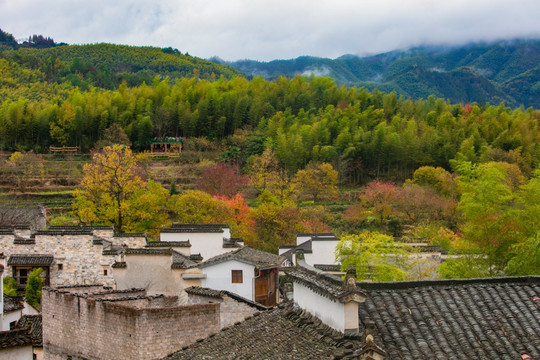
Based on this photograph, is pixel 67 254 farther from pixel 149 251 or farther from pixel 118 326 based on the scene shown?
pixel 118 326

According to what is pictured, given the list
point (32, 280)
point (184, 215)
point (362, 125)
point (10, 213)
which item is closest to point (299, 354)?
point (32, 280)

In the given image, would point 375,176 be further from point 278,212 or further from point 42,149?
point 42,149

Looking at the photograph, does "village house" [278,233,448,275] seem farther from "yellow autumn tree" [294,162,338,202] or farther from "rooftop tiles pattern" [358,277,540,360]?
"yellow autumn tree" [294,162,338,202]

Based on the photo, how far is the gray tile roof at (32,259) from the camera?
59.0 ft

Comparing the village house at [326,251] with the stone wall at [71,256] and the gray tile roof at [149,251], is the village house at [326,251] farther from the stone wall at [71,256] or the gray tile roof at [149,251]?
the gray tile roof at [149,251]

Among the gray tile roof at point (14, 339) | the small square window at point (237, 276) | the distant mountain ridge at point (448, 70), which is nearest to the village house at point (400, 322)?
the gray tile roof at point (14, 339)

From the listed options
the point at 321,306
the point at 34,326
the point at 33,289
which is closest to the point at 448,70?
the point at 33,289

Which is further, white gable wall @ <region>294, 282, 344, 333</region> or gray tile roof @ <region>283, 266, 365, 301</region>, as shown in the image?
white gable wall @ <region>294, 282, 344, 333</region>

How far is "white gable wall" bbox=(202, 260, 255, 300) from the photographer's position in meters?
15.5

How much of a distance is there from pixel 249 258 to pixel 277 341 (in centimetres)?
986

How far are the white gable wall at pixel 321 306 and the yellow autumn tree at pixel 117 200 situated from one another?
2073cm

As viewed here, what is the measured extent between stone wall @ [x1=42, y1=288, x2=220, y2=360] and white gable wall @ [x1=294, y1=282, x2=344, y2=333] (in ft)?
13.7

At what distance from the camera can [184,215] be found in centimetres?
2895

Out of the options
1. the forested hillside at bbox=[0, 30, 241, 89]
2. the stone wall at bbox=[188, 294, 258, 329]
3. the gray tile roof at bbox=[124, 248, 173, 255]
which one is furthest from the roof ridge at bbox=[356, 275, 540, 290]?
the forested hillside at bbox=[0, 30, 241, 89]
